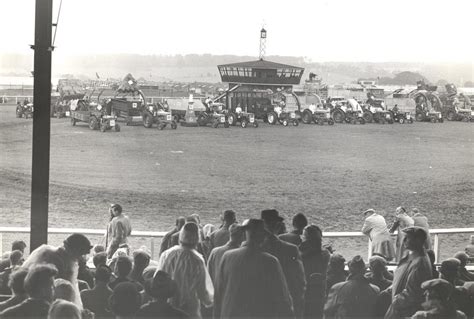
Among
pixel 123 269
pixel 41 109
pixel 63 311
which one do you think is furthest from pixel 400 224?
pixel 63 311

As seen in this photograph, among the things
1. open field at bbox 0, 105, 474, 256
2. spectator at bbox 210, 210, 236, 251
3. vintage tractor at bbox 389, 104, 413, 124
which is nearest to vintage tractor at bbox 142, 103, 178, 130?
open field at bbox 0, 105, 474, 256

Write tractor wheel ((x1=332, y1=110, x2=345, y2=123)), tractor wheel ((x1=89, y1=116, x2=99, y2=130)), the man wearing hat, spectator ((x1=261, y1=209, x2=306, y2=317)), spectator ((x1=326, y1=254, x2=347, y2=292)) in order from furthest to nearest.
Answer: tractor wheel ((x1=332, y1=110, x2=345, y2=123)) → tractor wheel ((x1=89, y1=116, x2=99, y2=130)) → spectator ((x1=326, y1=254, x2=347, y2=292)) → spectator ((x1=261, y1=209, x2=306, y2=317)) → the man wearing hat

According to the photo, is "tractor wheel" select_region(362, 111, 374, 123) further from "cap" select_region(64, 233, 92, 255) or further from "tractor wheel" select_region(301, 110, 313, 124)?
"cap" select_region(64, 233, 92, 255)

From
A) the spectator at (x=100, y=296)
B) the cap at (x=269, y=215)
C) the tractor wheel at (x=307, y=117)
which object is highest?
the tractor wheel at (x=307, y=117)

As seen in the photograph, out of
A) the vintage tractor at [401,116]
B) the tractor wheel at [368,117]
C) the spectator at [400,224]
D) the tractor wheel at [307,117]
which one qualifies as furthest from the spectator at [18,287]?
the vintage tractor at [401,116]

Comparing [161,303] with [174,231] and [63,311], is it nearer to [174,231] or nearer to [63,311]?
[63,311]

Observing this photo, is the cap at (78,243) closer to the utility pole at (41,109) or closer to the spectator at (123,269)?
the spectator at (123,269)

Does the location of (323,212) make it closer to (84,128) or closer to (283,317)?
(283,317)

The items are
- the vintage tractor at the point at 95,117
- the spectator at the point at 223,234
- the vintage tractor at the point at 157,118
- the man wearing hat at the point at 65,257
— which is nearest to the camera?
the man wearing hat at the point at 65,257
